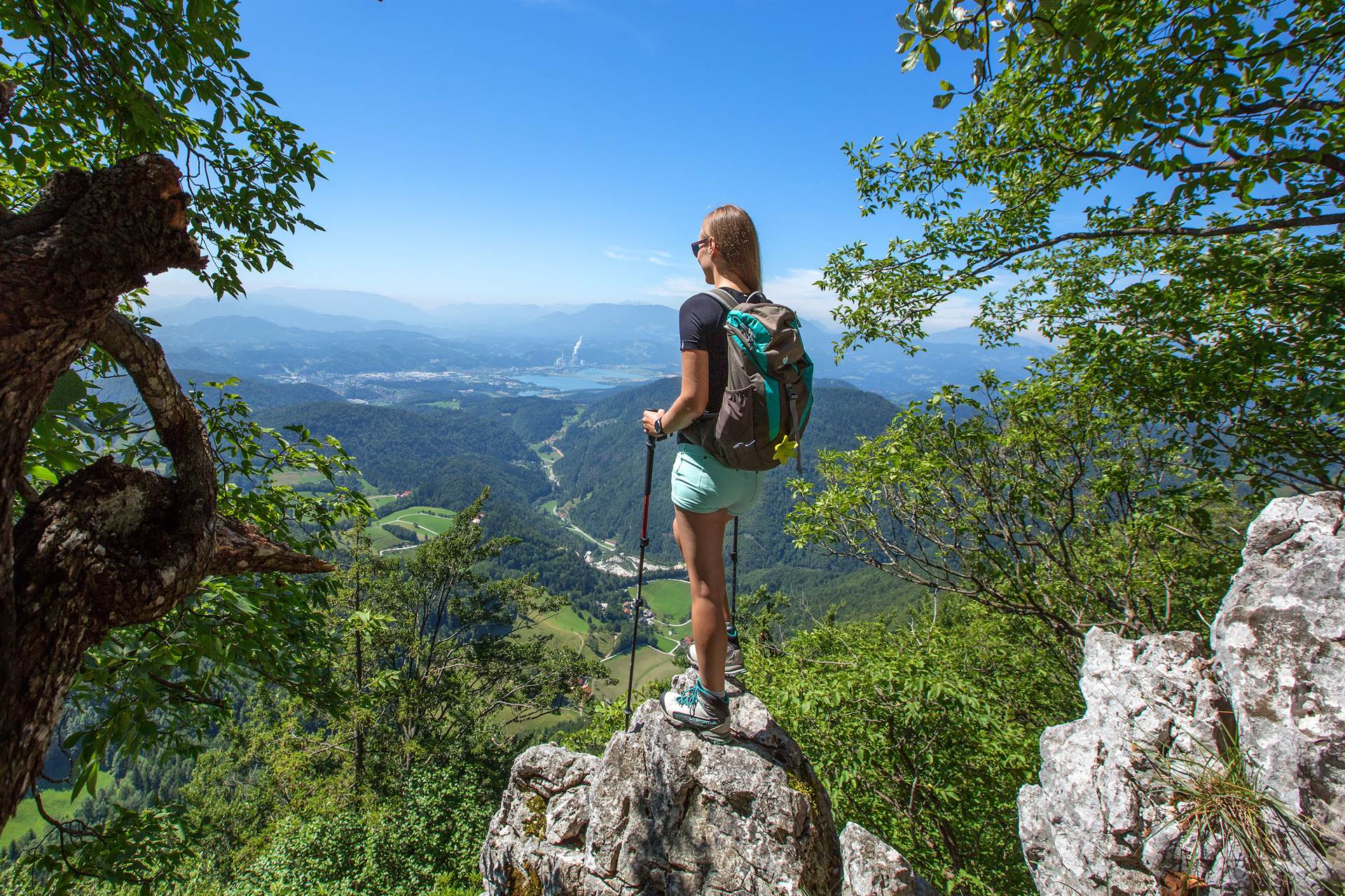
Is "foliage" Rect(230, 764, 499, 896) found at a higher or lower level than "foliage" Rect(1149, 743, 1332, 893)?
lower

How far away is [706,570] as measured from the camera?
3.79m

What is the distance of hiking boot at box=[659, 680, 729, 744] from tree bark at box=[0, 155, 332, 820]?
3.28 meters

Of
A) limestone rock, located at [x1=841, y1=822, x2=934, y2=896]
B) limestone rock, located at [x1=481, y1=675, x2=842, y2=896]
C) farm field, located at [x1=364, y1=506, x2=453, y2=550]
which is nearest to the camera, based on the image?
limestone rock, located at [x1=481, y1=675, x2=842, y2=896]

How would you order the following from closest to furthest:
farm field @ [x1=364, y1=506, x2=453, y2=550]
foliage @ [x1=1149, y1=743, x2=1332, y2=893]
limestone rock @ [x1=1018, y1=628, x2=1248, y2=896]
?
1. foliage @ [x1=1149, y1=743, x2=1332, y2=893]
2. limestone rock @ [x1=1018, y1=628, x2=1248, y2=896]
3. farm field @ [x1=364, y1=506, x2=453, y2=550]

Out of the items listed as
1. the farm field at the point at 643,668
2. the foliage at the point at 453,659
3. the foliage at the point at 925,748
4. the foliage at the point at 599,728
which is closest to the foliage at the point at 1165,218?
the foliage at the point at 925,748

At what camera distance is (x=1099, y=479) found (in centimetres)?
707

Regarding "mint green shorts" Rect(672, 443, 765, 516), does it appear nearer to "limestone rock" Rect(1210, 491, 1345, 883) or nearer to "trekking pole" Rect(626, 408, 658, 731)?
"trekking pole" Rect(626, 408, 658, 731)

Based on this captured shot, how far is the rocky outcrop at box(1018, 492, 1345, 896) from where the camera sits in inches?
143

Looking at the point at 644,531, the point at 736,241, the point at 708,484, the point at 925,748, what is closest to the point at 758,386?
the point at 708,484

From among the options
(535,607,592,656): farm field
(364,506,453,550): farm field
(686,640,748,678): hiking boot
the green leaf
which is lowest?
(535,607,592,656): farm field

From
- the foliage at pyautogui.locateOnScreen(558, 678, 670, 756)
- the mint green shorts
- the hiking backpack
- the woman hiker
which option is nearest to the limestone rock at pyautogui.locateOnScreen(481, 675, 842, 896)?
the woman hiker

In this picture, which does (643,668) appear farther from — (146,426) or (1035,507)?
(146,426)

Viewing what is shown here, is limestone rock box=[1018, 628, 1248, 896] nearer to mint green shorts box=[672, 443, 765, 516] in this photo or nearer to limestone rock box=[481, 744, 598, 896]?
mint green shorts box=[672, 443, 765, 516]

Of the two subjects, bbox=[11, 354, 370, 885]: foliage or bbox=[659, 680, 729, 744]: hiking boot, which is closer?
bbox=[11, 354, 370, 885]: foliage
